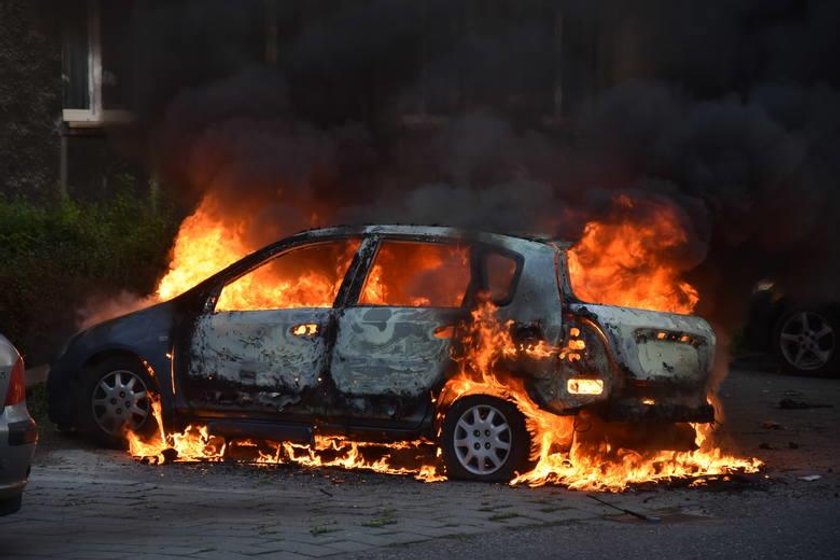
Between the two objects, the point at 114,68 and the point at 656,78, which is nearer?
the point at 656,78

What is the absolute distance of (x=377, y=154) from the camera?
12094mm

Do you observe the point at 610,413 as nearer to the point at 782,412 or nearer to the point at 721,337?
the point at 721,337

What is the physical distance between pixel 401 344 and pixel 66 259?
19.3 feet

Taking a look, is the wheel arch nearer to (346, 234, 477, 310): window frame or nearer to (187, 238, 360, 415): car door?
(187, 238, 360, 415): car door

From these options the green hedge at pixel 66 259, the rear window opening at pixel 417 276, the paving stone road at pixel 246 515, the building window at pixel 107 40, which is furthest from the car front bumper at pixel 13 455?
the green hedge at pixel 66 259

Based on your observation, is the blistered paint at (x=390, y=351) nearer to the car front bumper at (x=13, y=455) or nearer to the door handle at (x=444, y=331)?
the door handle at (x=444, y=331)

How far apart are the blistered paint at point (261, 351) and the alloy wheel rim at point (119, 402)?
45 cm

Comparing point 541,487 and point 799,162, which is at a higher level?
point 799,162

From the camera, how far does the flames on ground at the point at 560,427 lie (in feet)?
31.4

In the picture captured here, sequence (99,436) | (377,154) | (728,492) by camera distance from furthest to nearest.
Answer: (377,154)
(99,436)
(728,492)

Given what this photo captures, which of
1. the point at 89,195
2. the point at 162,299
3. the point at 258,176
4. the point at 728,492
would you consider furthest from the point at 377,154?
the point at 89,195

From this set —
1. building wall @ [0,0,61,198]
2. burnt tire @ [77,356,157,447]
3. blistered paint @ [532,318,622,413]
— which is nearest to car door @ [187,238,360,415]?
burnt tire @ [77,356,157,447]

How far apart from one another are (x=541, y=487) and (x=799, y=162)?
342 centimetres

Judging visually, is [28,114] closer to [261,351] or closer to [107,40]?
[107,40]
